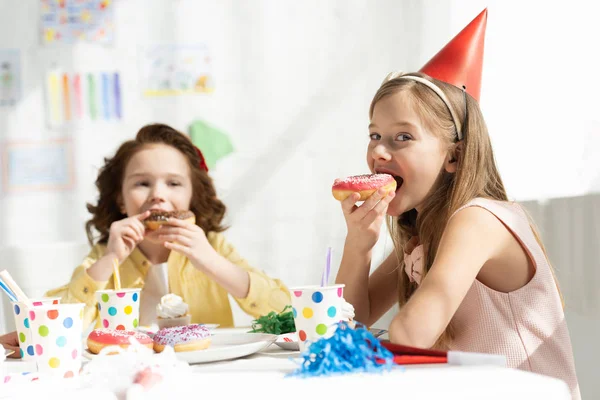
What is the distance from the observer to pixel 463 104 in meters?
1.68

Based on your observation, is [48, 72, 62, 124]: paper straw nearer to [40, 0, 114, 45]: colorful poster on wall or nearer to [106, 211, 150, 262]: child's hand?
[40, 0, 114, 45]: colorful poster on wall

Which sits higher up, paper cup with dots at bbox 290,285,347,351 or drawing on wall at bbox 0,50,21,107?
drawing on wall at bbox 0,50,21,107

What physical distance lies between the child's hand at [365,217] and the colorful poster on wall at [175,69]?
2.33 m

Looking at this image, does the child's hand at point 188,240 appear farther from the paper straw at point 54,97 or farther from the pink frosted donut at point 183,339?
the paper straw at point 54,97

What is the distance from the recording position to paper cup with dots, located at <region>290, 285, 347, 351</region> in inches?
41.4

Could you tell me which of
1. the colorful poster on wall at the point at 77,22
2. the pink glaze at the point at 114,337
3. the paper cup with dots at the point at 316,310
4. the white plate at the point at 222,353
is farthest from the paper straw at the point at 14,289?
the colorful poster on wall at the point at 77,22

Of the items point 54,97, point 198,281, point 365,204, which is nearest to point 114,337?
point 365,204

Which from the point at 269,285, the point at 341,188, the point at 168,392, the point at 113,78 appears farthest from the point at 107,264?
the point at 113,78

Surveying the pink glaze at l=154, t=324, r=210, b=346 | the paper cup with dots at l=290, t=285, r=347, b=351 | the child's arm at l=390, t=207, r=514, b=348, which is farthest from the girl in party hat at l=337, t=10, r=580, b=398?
the pink glaze at l=154, t=324, r=210, b=346

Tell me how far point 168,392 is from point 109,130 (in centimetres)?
326

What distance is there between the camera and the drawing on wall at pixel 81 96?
3.83 m

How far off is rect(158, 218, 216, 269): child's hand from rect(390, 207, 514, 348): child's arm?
110cm

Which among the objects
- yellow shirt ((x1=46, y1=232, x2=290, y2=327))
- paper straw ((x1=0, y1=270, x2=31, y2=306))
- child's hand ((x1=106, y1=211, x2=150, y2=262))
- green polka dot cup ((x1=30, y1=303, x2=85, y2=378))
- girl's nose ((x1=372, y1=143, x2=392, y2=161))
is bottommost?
yellow shirt ((x1=46, y1=232, x2=290, y2=327))

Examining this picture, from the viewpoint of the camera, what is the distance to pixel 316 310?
105 cm
